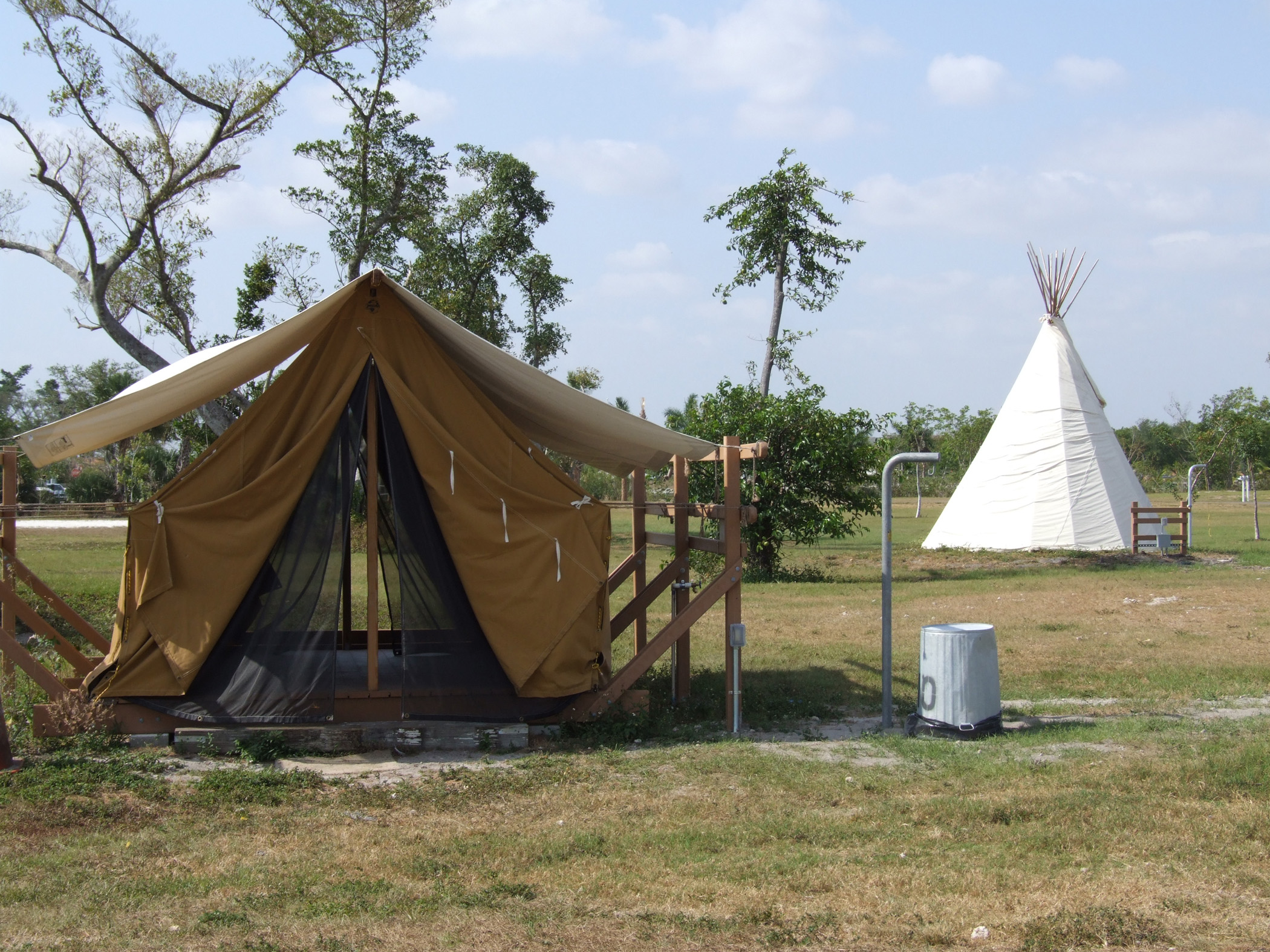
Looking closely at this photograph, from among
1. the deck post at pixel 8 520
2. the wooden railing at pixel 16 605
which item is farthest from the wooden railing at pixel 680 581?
the deck post at pixel 8 520

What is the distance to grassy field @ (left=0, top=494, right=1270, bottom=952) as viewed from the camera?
13.2ft

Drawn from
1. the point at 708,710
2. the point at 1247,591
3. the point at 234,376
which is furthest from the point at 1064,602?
the point at 234,376


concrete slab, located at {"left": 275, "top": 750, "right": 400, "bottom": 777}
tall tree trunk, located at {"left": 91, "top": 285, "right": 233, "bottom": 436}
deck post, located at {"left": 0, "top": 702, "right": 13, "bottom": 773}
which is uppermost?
tall tree trunk, located at {"left": 91, "top": 285, "right": 233, "bottom": 436}

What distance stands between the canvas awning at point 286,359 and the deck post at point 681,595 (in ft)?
3.29

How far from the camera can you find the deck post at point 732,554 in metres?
7.48

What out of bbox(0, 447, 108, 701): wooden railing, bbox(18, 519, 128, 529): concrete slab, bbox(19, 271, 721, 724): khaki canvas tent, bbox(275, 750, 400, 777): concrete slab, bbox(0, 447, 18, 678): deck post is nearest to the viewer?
bbox(275, 750, 400, 777): concrete slab

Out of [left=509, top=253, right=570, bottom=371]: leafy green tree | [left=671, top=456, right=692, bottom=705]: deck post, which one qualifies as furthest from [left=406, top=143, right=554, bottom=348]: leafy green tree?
[left=671, top=456, right=692, bottom=705]: deck post

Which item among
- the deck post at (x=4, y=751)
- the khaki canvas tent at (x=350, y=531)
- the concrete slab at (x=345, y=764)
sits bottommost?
the concrete slab at (x=345, y=764)

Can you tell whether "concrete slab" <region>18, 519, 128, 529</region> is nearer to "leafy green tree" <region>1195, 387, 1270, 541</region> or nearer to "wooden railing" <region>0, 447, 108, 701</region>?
"wooden railing" <region>0, 447, 108, 701</region>

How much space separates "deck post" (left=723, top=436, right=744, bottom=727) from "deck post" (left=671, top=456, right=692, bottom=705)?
761 mm

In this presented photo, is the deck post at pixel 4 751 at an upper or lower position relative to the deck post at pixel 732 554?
lower

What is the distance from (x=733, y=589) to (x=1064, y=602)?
8.84 metres

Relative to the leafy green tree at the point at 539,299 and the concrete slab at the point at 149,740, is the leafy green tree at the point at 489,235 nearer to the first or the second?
the leafy green tree at the point at 539,299

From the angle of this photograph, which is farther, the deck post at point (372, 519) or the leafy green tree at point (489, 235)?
the leafy green tree at point (489, 235)
